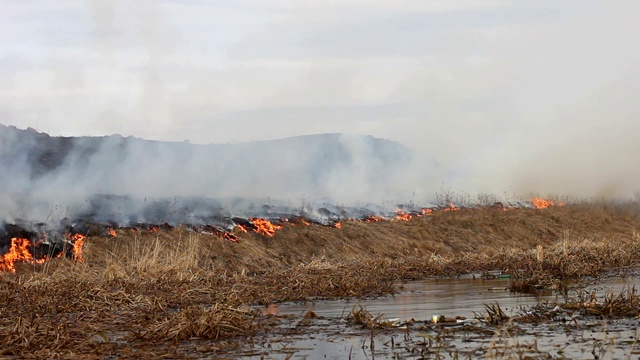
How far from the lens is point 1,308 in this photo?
14.1 metres

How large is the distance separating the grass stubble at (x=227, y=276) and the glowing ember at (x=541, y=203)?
5986 mm

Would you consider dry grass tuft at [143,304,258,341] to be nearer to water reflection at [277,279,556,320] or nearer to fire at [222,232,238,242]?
water reflection at [277,279,556,320]

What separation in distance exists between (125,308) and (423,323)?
517 cm

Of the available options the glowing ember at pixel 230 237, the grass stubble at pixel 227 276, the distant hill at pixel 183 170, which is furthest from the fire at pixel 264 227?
the distant hill at pixel 183 170

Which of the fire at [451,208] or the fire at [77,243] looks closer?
the fire at [77,243]

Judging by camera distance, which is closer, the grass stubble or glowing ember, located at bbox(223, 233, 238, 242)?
the grass stubble

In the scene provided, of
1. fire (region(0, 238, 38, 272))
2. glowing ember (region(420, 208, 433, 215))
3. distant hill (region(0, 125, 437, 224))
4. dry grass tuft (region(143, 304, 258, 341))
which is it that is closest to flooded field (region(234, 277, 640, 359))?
dry grass tuft (region(143, 304, 258, 341))

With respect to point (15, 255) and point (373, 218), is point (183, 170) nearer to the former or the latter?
point (373, 218)

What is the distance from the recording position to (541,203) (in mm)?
47219

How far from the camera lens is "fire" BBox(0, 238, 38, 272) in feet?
73.7

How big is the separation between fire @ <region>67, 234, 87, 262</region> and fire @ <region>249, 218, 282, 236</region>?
23.1ft

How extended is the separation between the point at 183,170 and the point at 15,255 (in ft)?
72.1

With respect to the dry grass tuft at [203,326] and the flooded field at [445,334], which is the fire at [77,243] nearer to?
the flooded field at [445,334]

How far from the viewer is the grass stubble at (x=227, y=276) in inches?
416
